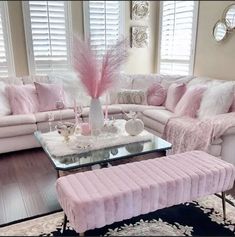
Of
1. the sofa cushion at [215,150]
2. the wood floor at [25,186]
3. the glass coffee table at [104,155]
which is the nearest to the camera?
the glass coffee table at [104,155]

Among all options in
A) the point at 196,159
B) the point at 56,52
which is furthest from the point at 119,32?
the point at 196,159

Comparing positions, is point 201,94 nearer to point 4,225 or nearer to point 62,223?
point 62,223

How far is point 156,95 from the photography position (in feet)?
12.9

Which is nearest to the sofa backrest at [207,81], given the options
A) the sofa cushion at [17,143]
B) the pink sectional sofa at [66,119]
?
the pink sectional sofa at [66,119]

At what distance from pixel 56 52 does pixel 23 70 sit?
1.98ft

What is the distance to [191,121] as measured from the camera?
3.01 meters

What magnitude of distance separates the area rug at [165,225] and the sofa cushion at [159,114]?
4.35 ft

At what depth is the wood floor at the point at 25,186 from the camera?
83.9 inches

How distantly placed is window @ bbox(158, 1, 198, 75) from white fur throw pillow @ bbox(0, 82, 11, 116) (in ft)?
9.00

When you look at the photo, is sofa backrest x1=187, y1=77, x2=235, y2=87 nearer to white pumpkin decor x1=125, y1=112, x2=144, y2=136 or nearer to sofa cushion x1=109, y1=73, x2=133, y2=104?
sofa cushion x1=109, y1=73, x2=133, y2=104

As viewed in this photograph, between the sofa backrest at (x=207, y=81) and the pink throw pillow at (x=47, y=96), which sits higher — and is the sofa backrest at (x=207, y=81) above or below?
above

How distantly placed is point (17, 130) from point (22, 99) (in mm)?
522

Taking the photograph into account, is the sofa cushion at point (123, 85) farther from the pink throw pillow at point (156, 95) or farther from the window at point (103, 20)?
the window at point (103, 20)

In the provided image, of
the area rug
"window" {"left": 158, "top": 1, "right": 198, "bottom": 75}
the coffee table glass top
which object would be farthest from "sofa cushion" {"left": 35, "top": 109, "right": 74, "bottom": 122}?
"window" {"left": 158, "top": 1, "right": 198, "bottom": 75}
